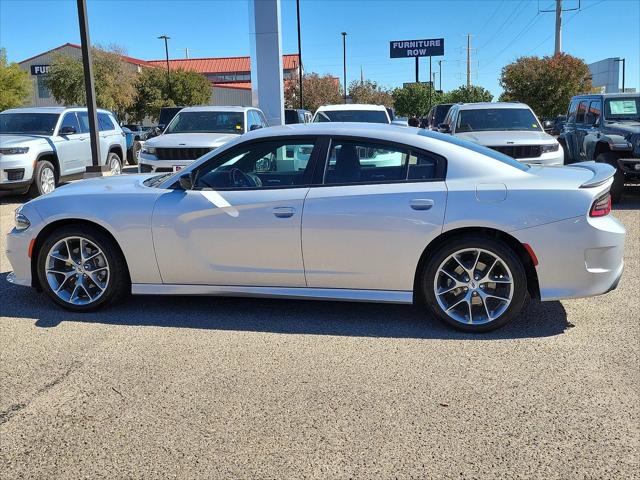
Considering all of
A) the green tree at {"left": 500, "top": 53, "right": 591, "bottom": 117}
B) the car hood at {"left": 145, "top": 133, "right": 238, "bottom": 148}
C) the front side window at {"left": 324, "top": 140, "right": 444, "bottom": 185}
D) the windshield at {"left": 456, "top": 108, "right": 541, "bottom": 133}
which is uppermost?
the green tree at {"left": 500, "top": 53, "right": 591, "bottom": 117}

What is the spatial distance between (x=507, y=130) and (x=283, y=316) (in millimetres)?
7777

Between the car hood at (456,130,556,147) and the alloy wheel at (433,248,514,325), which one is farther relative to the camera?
the car hood at (456,130,556,147)

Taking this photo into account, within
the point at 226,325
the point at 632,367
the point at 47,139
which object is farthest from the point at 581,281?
the point at 47,139

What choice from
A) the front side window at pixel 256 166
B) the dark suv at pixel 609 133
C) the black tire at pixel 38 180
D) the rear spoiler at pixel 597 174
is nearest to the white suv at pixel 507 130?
the dark suv at pixel 609 133

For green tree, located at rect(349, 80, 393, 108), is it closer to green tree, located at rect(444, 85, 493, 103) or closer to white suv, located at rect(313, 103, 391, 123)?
green tree, located at rect(444, 85, 493, 103)

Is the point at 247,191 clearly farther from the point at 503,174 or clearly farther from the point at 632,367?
the point at 632,367

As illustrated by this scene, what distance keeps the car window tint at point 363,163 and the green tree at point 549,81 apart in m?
34.4

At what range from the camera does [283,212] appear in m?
4.73

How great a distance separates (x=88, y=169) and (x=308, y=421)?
11.3 m

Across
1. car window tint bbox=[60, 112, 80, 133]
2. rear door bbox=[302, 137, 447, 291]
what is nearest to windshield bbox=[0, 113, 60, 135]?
car window tint bbox=[60, 112, 80, 133]

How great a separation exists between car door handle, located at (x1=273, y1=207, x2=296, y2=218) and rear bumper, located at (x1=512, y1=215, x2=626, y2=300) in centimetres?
168

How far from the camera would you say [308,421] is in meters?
3.33

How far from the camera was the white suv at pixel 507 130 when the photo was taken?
10.3 metres

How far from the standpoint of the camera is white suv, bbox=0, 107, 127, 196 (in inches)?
452
